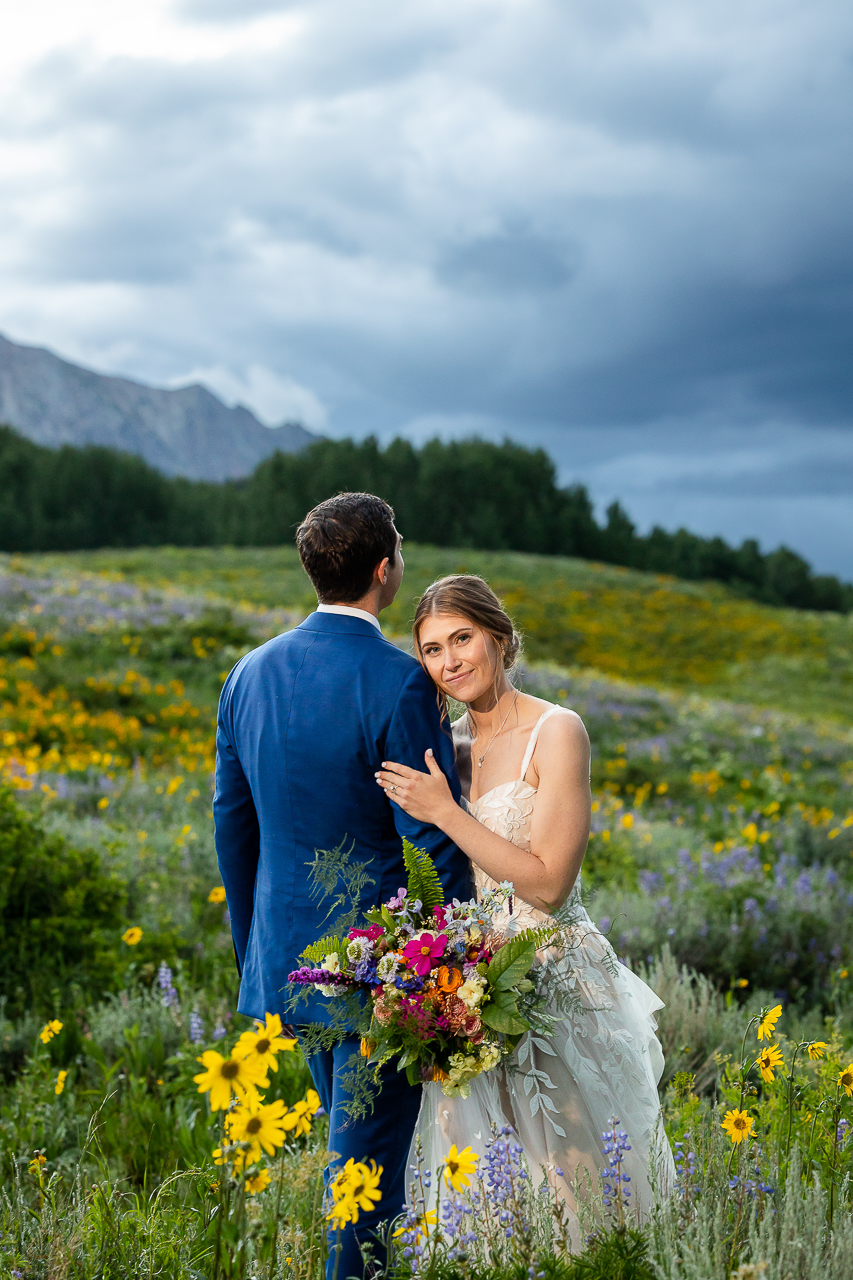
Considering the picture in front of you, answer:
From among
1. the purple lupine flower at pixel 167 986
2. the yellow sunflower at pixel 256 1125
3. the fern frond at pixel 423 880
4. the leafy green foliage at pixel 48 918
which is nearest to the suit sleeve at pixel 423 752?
the fern frond at pixel 423 880

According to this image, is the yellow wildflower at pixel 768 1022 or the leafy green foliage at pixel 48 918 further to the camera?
the leafy green foliage at pixel 48 918

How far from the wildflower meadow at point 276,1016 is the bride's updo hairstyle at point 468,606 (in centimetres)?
114

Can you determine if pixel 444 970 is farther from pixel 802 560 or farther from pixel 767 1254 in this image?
pixel 802 560

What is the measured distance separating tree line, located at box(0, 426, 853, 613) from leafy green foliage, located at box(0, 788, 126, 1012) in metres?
48.4

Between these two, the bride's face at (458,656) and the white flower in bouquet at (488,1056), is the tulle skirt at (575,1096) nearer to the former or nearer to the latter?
the white flower in bouquet at (488,1056)

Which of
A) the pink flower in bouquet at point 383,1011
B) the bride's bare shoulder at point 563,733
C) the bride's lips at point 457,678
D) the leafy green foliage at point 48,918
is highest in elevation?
the bride's lips at point 457,678

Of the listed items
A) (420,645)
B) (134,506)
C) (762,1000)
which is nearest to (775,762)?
(762,1000)

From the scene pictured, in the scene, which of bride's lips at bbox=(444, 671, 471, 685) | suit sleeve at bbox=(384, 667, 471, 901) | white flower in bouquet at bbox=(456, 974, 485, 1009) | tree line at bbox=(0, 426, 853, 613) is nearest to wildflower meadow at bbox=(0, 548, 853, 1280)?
white flower in bouquet at bbox=(456, 974, 485, 1009)

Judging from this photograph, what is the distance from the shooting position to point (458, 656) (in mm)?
2420

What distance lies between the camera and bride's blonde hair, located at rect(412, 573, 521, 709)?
96.0 inches

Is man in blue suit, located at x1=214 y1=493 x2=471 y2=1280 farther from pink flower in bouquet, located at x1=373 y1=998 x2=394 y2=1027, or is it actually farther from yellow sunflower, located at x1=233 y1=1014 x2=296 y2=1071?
yellow sunflower, located at x1=233 y1=1014 x2=296 y2=1071

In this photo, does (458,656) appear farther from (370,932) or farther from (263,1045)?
(263,1045)

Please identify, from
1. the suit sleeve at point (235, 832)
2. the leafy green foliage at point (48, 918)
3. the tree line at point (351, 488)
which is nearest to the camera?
the suit sleeve at point (235, 832)

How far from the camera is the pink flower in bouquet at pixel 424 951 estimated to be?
1803mm
